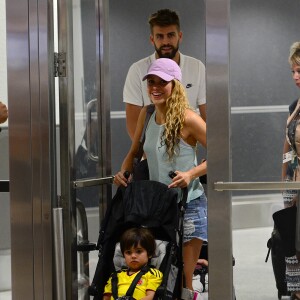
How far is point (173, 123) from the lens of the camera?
4.30 m

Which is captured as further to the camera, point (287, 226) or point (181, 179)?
point (181, 179)

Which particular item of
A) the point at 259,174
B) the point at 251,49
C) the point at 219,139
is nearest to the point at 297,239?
the point at 259,174

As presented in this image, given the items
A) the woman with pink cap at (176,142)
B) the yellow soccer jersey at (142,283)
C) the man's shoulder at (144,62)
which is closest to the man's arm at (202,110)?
the woman with pink cap at (176,142)

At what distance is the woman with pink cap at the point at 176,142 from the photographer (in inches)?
170

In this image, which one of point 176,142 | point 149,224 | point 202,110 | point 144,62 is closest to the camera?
point 149,224

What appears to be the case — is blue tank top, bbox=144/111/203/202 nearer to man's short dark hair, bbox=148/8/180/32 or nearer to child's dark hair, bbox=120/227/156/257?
child's dark hair, bbox=120/227/156/257

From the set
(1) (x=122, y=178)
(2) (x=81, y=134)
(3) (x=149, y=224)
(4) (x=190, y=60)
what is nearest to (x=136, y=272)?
(3) (x=149, y=224)

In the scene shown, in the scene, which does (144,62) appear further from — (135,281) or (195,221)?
(135,281)

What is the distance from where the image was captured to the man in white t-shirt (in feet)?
15.0

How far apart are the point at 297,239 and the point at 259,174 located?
1.19 feet

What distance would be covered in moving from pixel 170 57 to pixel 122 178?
0.74 metres

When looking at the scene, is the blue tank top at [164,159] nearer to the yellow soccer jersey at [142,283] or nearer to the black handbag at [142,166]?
the black handbag at [142,166]

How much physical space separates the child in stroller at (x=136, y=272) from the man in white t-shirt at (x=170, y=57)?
789 millimetres

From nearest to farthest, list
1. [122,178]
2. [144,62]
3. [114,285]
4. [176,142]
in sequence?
[114,285] → [176,142] → [122,178] → [144,62]
